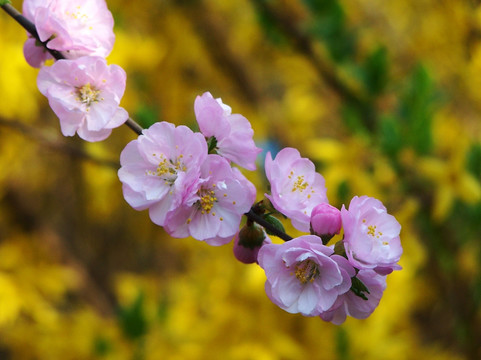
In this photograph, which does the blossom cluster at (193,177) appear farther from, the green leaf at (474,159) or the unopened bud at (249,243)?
the green leaf at (474,159)

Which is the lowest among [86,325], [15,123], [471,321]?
[86,325]

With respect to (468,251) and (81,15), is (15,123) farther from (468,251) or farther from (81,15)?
(468,251)

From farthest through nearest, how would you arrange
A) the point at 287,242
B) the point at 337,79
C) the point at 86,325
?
the point at 86,325 < the point at 337,79 < the point at 287,242

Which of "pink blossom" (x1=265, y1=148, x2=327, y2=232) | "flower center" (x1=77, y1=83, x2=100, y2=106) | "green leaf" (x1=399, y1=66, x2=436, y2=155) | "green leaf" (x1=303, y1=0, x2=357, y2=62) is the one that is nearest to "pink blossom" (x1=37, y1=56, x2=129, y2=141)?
"flower center" (x1=77, y1=83, x2=100, y2=106)

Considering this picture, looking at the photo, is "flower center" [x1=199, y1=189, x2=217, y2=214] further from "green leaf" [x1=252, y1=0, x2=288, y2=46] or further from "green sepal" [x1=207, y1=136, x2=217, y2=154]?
"green leaf" [x1=252, y1=0, x2=288, y2=46]

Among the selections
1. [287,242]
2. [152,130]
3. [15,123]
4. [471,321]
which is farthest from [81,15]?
[471,321]

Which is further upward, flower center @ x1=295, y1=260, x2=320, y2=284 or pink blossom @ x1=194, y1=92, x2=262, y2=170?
pink blossom @ x1=194, y1=92, x2=262, y2=170

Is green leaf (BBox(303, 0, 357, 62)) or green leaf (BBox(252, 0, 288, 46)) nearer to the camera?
green leaf (BBox(303, 0, 357, 62))
